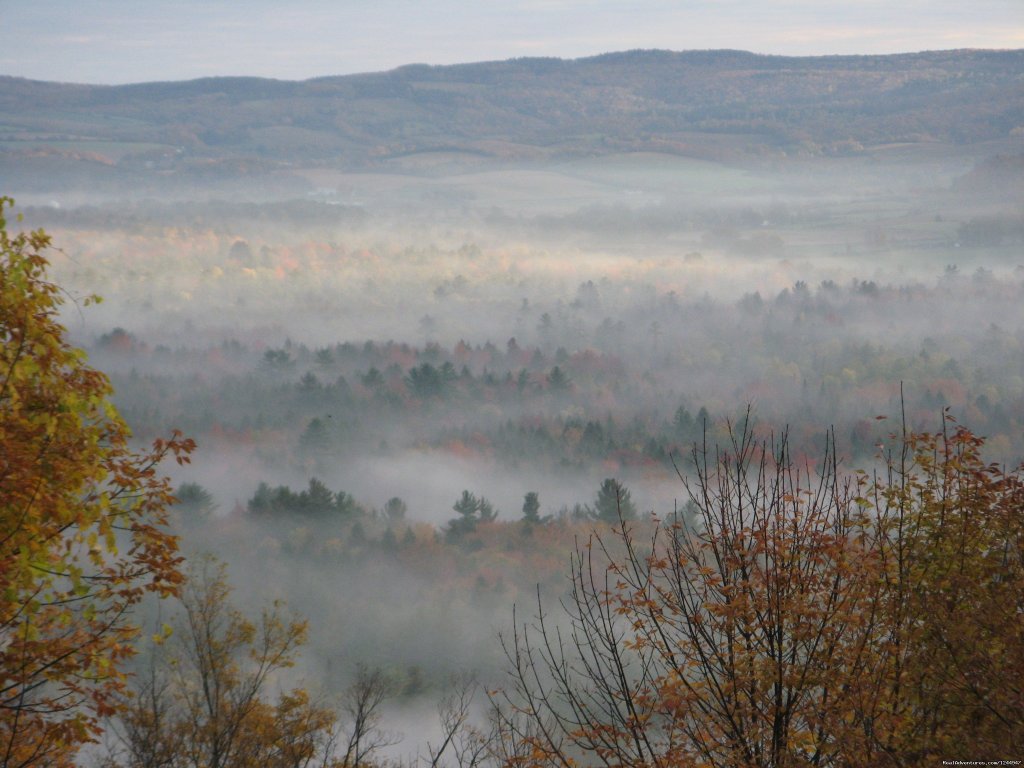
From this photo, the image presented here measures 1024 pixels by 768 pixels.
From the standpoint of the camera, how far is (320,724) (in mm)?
25438

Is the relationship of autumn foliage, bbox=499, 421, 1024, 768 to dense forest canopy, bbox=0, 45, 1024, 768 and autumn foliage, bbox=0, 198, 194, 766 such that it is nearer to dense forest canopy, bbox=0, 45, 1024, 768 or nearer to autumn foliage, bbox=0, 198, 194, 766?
dense forest canopy, bbox=0, 45, 1024, 768

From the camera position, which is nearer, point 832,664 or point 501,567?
point 832,664

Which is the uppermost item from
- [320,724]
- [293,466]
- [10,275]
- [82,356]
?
[10,275]

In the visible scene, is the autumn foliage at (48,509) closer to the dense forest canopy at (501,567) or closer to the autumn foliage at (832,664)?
the dense forest canopy at (501,567)

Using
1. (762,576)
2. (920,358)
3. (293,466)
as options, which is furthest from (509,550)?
(920,358)

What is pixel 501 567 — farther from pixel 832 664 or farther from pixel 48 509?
pixel 48 509

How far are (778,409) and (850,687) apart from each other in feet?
554

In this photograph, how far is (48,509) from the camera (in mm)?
9609

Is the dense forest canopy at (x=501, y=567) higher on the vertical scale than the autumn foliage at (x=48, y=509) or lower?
lower

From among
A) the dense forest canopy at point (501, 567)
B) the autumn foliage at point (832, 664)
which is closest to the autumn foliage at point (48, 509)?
the dense forest canopy at point (501, 567)

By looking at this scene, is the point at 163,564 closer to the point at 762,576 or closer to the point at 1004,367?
the point at 762,576

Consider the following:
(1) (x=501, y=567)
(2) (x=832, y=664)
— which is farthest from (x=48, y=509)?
(1) (x=501, y=567)

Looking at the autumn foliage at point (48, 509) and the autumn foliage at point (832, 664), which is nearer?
the autumn foliage at point (48, 509)

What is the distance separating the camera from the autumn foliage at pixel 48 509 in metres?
9.48
